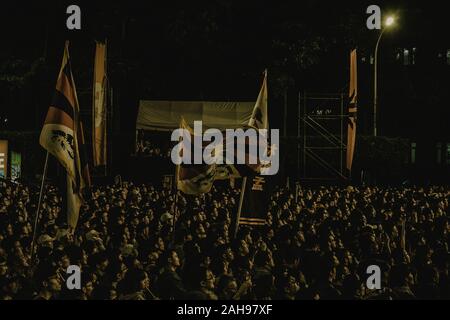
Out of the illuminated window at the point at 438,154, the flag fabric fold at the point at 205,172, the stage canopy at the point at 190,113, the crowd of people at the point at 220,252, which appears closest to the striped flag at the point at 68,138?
the crowd of people at the point at 220,252

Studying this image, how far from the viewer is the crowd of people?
33.3 ft

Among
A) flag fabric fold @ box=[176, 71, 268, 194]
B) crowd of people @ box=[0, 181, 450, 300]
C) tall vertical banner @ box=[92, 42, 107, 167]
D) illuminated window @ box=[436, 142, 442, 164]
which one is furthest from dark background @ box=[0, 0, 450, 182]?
flag fabric fold @ box=[176, 71, 268, 194]

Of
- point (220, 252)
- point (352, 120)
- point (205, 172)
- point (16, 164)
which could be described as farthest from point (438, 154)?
point (220, 252)

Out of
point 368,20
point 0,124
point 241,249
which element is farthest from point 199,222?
point 0,124

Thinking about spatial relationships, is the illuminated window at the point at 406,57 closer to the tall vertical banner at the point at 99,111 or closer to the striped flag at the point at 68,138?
the tall vertical banner at the point at 99,111

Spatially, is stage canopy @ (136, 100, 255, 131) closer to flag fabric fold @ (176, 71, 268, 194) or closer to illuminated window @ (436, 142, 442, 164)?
illuminated window @ (436, 142, 442, 164)

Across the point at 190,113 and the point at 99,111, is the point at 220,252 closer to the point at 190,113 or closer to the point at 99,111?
the point at 99,111

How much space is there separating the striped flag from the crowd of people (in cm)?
56

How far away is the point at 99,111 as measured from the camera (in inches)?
738

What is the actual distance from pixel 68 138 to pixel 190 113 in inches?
776

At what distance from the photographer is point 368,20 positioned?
104 feet

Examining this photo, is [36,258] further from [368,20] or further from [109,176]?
[368,20]

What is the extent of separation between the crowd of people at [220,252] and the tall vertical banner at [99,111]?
6.36 feet

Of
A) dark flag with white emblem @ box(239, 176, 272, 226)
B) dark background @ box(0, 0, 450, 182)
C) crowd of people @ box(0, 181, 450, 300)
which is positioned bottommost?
crowd of people @ box(0, 181, 450, 300)
